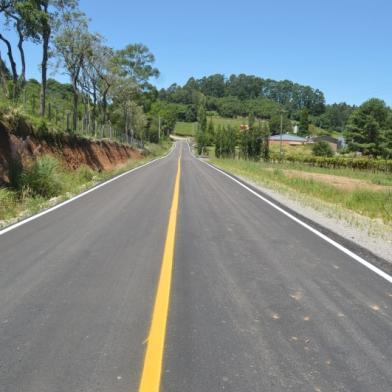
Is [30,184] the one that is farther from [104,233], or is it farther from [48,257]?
[48,257]

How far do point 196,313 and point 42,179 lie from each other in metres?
12.6

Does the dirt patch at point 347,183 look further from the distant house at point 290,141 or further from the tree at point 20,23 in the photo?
the distant house at point 290,141

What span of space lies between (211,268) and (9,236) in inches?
176

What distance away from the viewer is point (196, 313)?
5094 mm

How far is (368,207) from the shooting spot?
1606cm

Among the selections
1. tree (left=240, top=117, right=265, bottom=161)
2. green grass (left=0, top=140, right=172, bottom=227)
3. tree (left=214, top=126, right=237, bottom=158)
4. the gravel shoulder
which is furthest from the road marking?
tree (left=214, top=126, right=237, bottom=158)

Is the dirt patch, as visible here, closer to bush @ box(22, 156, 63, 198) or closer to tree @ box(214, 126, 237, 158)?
bush @ box(22, 156, 63, 198)

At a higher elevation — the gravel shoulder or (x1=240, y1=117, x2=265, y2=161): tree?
(x1=240, y1=117, x2=265, y2=161): tree

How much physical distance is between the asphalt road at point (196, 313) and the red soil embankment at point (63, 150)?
8.71 m

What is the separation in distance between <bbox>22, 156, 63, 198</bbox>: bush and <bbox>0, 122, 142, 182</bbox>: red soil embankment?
0.75 metres

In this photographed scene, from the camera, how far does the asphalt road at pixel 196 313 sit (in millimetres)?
3770

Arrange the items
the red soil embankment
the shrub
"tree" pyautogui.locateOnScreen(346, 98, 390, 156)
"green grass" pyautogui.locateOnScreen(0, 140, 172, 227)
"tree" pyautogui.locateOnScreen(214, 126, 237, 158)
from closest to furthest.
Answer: "green grass" pyautogui.locateOnScreen(0, 140, 172, 227) < the shrub < the red soil embankment < "tree" pyautogui.locateOnScreen(346, 98, 390, 156) < "tree" pyautogui.locateOnScreen(214, 126, 237, 158)

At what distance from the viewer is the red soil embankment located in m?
17.2

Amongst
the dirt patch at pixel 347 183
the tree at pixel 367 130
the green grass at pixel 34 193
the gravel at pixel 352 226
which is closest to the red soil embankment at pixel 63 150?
the green grass at pixel 34 193
